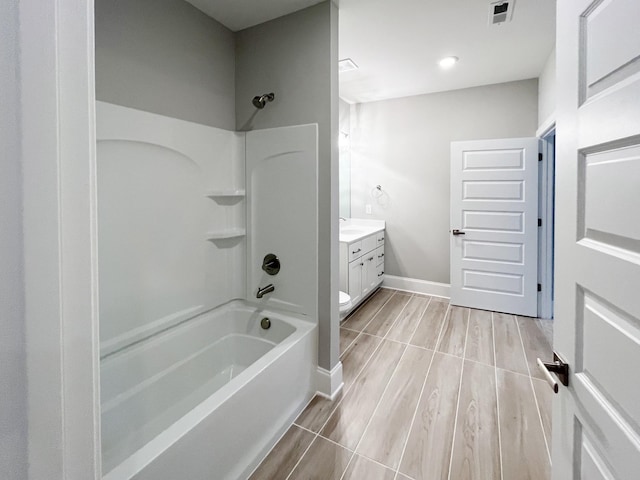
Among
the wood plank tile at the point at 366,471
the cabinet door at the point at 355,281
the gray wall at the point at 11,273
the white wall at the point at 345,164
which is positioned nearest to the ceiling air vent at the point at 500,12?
the white wall at the point at 345,164

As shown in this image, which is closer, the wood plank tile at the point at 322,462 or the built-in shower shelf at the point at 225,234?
the wood plank tile at the point at 322,462

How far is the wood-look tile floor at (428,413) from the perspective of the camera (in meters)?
1.55

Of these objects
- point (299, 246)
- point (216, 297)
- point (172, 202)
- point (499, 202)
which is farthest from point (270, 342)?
point (499, 202)

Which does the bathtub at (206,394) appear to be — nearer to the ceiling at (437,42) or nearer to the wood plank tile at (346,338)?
the wood plank tile at (346,338)

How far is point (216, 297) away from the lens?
228 cm

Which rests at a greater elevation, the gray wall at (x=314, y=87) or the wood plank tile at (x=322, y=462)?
the gray wall at (x=314, y=87)

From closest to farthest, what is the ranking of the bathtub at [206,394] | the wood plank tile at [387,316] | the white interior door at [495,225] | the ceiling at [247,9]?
the bathtub at [206,394]
the ceiling at [247,9]
the wood plank tile at [387,316]
the white interior door at [495,225]

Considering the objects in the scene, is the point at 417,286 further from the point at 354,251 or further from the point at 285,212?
the point at 285,212

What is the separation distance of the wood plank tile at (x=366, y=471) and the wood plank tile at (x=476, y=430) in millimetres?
325

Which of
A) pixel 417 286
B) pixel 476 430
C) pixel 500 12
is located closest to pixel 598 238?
pixel 476 430

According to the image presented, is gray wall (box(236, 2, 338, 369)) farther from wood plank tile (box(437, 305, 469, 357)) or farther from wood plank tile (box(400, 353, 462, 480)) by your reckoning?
wood plank tile (box(437, 305, 469, 357))

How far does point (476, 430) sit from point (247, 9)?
2.97m

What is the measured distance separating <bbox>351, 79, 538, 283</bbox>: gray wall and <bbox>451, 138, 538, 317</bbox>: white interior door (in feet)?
1.04

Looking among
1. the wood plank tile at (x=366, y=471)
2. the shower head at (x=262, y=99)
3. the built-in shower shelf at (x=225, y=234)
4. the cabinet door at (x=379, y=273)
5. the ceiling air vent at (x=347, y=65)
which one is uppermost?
the ceiling air vent at (x=347, y=65)
